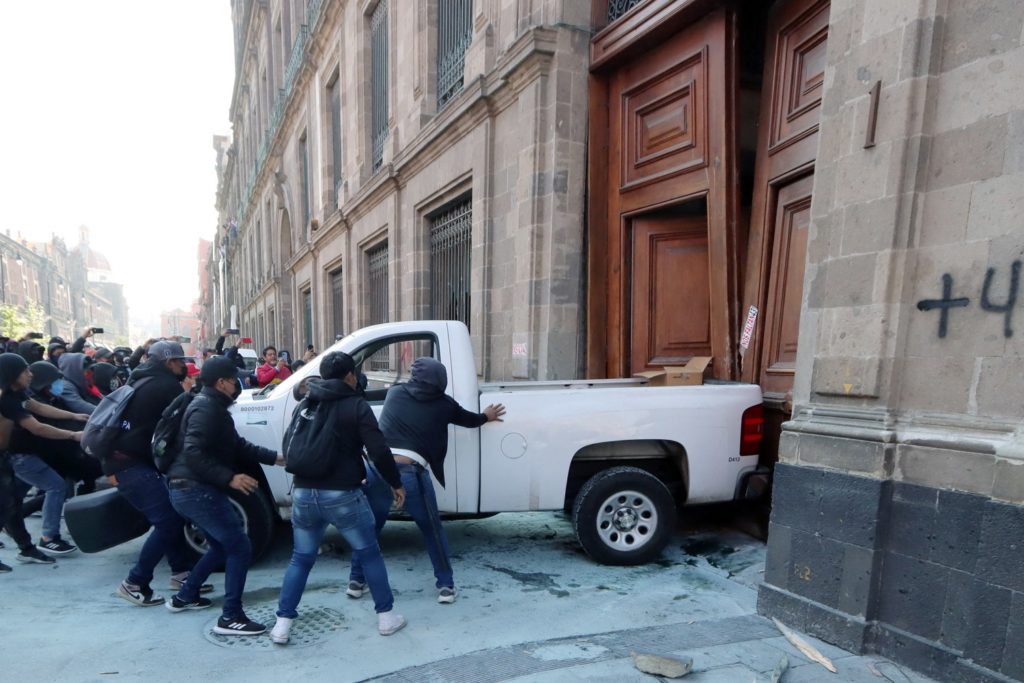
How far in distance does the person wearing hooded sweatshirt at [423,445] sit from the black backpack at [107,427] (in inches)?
68.4

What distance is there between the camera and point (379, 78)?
14.1 metres

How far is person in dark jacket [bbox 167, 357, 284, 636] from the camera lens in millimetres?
3398

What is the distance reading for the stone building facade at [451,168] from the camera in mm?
7273

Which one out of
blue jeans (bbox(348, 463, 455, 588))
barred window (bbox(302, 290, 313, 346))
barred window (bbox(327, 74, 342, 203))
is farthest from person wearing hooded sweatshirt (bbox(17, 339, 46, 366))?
barred window (bbox(302, 290, 313, 346))

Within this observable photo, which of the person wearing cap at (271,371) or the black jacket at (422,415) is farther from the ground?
the black jacket at (422,415)

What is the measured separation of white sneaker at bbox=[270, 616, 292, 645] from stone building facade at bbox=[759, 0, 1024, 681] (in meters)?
3.08

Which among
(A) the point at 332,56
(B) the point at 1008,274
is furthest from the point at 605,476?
(A) the point at 332,56

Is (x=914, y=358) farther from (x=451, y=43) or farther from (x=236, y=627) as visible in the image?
(x=451, y=43)

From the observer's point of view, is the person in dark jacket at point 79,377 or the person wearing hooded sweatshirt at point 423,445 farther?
the person in dark jacket at point 79,377

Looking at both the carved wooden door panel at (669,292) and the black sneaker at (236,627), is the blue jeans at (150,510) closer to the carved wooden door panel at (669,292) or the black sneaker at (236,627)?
the black sneaker at (236,627)

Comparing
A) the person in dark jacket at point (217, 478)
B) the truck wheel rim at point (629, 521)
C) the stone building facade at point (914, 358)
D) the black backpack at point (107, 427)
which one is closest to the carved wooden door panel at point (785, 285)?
the stone building facade at point (914, 358)

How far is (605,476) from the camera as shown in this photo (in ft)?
15.2

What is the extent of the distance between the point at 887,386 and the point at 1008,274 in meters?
0.81

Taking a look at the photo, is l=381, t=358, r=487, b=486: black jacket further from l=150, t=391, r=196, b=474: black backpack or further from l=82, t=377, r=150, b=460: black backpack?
l=82, t=377, r=150, b=460: black backpack
